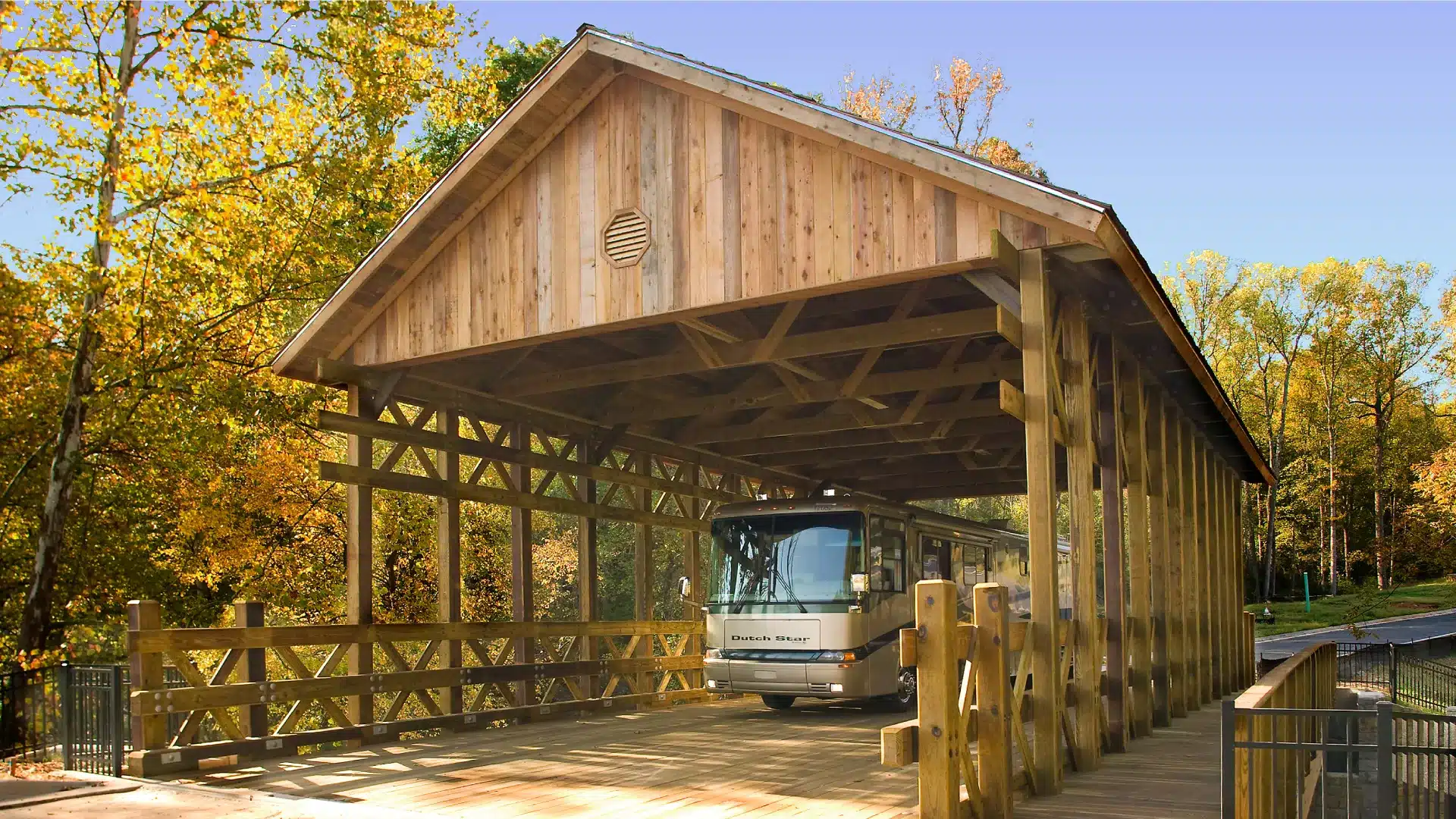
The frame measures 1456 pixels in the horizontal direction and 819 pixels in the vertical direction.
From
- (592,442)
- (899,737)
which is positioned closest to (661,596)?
(592,442)

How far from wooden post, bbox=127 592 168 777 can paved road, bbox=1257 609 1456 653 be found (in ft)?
101

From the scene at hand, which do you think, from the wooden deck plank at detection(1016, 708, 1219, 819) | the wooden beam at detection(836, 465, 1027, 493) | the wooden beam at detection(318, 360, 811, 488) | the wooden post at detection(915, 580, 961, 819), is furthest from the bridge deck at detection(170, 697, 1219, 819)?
the wooden beam at detection(836, 465, 1027, 493)

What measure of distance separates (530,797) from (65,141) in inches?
442

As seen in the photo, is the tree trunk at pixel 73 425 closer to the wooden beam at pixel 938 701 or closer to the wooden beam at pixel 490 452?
the wooden beam at pixel 490 452

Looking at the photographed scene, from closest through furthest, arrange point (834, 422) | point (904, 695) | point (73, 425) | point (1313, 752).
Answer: point (1313, 752), point (73, 425), point (904, 695), point (834, 422)

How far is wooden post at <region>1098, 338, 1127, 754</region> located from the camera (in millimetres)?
12188

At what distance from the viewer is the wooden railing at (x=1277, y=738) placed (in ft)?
20.5

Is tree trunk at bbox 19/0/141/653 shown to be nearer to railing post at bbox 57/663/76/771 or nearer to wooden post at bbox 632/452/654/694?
railing post at bbox 57/663/76/771

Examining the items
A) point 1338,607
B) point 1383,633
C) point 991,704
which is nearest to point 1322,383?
point 1338,607

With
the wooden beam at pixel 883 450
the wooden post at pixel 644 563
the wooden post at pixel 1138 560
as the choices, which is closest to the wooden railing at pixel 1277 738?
the wooden post at pixel 1138 560

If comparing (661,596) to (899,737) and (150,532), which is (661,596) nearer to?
(150,532)

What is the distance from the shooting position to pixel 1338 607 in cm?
4912

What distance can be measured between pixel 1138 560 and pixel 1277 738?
5532 millimetres

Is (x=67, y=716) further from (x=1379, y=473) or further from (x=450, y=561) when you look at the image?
(x=1379, y=473)
